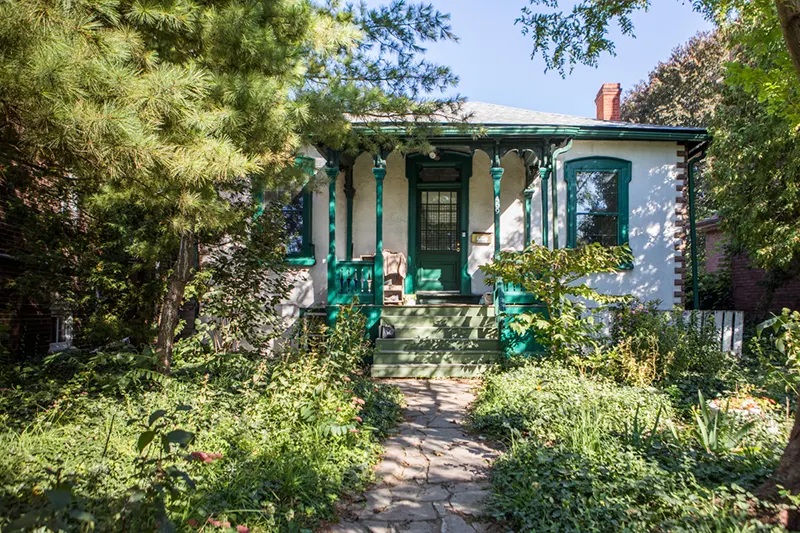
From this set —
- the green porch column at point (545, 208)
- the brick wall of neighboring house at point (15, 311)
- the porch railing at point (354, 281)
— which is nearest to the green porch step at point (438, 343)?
the porch railing at point (354, 281)

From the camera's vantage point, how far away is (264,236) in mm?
5699

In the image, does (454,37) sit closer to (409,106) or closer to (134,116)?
(409,106)

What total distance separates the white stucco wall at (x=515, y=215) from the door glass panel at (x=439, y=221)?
0.35 meters

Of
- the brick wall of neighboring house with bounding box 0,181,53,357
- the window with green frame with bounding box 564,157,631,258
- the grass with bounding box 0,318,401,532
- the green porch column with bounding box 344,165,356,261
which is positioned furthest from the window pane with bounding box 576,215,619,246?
the brick wall of neighboring house with bounding box 0,181,53,357

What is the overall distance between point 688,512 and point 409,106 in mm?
4234

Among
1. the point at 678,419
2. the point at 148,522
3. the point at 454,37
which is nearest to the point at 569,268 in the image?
the point at 678,419

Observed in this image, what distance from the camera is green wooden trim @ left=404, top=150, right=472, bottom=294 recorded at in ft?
30.1

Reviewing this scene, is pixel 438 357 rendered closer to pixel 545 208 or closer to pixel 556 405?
pixel 556 405

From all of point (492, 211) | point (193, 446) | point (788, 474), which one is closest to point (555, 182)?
point (492, 211)

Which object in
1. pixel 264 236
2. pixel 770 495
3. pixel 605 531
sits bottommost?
pixel 605 531

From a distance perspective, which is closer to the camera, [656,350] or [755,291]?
[656,350]

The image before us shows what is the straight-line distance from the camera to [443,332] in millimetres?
7570

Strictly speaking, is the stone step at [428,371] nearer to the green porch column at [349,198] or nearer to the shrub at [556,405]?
the shrub at [556,405]

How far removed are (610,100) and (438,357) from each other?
8.06 metres
